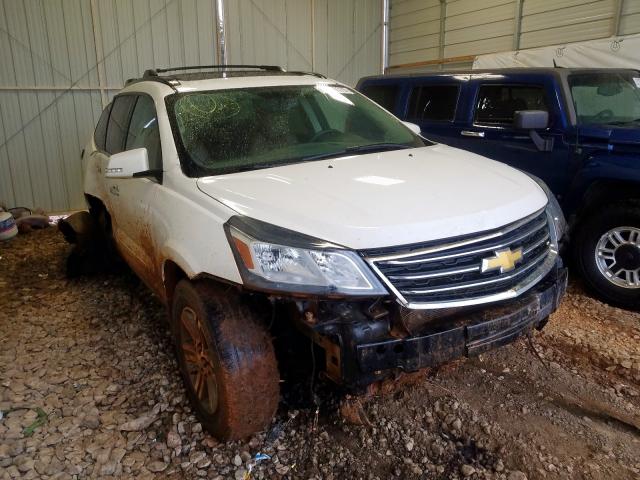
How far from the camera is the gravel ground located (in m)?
2.32

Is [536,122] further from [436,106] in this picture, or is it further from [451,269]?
[451,269]

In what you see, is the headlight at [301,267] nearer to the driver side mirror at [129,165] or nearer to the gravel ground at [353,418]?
the gravel ground at [353,418]

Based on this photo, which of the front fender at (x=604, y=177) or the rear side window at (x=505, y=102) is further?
the rear side window at (x=505, y=102)

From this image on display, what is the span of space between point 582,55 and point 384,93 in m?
3.56

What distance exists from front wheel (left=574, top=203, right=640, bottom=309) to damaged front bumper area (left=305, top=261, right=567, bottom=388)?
2.25 m

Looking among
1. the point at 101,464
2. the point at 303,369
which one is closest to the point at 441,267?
the point at 303,369

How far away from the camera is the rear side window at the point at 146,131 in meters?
3.01

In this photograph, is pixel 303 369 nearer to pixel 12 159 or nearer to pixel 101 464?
pixel 101 464

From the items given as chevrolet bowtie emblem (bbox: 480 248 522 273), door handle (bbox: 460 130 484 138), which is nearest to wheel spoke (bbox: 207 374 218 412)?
chevrolet bowtie emblem (bbox: 480 248 522 273)

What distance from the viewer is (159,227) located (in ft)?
9.07

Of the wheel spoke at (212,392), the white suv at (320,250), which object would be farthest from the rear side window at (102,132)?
the wheel spoke at (212,392)

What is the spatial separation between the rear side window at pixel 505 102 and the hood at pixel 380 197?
6.56 ft

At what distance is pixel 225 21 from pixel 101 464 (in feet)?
28.8

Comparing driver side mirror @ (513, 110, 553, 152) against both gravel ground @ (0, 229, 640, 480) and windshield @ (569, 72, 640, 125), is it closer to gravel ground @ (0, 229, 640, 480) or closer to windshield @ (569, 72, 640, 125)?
windshield @ (569, 72, 640, 125)
